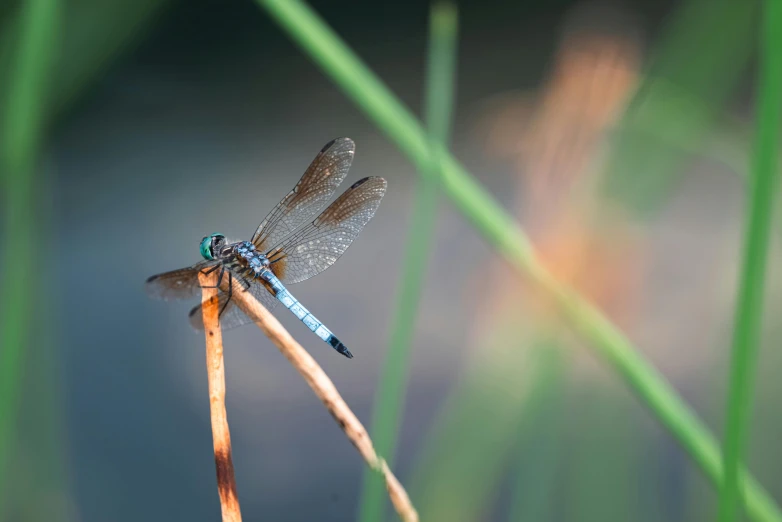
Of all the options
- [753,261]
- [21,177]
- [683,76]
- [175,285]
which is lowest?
[753,261]

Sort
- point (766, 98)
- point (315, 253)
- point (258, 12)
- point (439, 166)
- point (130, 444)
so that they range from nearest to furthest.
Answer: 1. point (766, 98)
2. point (439, 166)
3. point (315, 253)
4. point (130, 444)
5. point (258, 12)

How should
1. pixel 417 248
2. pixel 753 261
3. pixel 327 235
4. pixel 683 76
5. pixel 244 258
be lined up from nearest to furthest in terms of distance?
pixel 753 261 < pixel 417 248 < pixel 683 76 < pixel 244 258 < pixel 327 235

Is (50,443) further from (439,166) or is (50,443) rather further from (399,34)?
(399,34)

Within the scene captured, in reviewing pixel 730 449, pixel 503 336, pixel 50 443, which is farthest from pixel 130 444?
pixel 730 449

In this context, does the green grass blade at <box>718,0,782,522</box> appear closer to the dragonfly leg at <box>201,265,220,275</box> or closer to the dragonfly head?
the dragonfly leg at <box>201,265,220,275</box>

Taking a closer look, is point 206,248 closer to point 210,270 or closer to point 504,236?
point 210,270

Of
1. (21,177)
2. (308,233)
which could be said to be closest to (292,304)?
(308,233)
